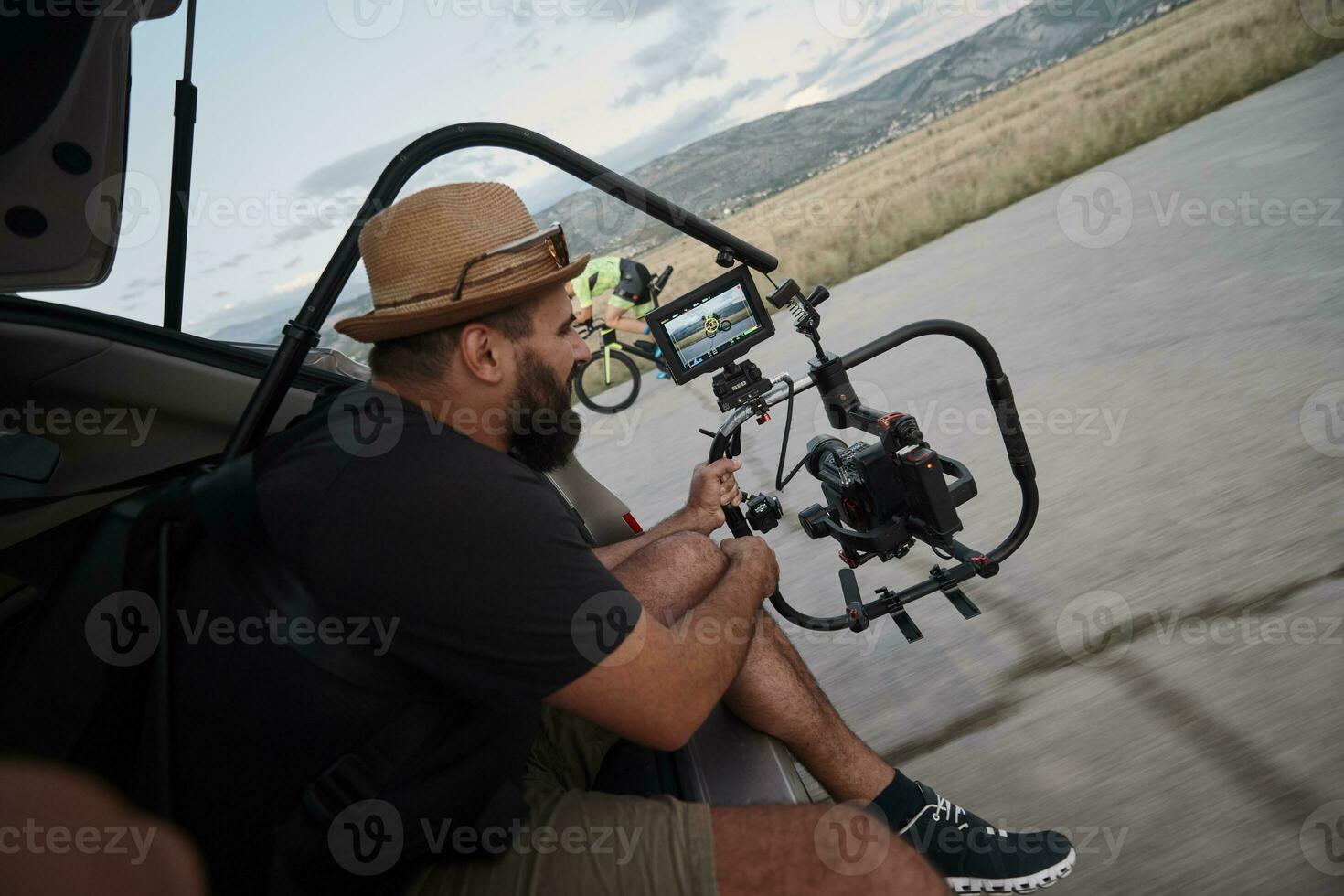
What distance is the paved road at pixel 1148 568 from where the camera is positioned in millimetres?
1736

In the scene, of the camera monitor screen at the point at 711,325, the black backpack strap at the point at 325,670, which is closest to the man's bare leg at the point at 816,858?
the black backpack strap at the point at 325,670

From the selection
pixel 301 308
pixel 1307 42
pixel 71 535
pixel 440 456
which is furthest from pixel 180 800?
pixel 1307 42

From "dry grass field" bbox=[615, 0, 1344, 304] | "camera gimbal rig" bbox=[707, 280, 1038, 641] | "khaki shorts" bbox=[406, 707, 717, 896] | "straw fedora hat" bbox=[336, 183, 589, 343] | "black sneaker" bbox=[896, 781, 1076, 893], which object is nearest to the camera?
"khaki shorts" bbox=[406, 707, 717, 896]

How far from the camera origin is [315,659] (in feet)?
3.78

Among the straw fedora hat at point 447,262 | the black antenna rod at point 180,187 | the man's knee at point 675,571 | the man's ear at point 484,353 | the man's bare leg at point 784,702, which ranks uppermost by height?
the black antenna rod at point 180,187

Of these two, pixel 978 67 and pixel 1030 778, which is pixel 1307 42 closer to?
pixel 1030 778

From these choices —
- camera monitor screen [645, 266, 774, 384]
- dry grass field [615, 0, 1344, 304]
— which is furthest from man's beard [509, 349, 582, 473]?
dry grass field [615, 0, 1344, 304]

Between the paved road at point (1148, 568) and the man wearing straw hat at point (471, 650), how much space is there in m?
0.83

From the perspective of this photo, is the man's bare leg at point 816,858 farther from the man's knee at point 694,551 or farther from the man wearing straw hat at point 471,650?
the man's knee at point 694,551

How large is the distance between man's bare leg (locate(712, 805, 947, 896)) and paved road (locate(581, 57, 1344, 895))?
0.67 metres

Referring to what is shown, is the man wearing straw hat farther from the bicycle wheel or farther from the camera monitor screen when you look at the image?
the bicycle wheel

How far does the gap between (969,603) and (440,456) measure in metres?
1.62

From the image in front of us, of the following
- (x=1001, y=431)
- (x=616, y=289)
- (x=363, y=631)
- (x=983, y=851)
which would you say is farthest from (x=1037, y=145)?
(x=363, y=631)

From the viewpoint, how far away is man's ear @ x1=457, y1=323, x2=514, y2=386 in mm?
1467
